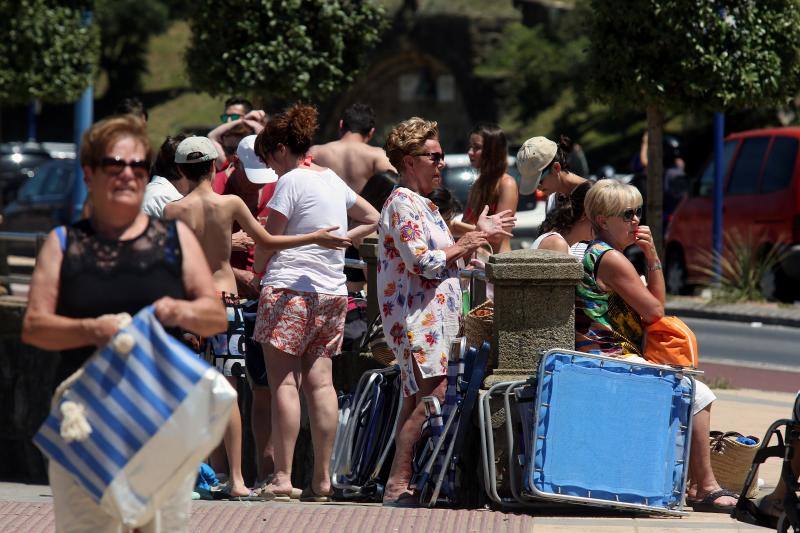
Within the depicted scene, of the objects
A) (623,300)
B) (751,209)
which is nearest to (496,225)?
(623,300)

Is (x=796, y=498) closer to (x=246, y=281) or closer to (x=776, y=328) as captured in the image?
(x=246, y=281)

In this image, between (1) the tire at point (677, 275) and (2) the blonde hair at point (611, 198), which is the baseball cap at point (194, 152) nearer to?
(2) the blonde hair at point (611, 198)

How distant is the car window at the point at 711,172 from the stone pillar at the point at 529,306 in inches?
407

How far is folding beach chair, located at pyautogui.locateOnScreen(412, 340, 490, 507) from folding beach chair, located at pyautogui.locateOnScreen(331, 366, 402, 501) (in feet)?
1.60

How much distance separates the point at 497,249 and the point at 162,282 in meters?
4.39

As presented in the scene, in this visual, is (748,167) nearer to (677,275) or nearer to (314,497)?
(677,275)

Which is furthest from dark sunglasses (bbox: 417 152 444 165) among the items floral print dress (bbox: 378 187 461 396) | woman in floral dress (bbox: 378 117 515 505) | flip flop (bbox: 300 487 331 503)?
flip flop (bbox: 300 487 331 503)

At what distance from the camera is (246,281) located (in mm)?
7848

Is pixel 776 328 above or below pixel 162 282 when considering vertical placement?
below

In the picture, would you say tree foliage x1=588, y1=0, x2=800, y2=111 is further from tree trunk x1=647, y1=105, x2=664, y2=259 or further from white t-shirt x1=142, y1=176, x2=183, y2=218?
white t-shirt x1=142, y1=176, x2=183, y2=218

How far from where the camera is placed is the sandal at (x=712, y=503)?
6.71 metres

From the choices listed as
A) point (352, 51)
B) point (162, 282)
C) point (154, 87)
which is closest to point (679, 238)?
point (352, 51)

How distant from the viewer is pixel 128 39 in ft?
168

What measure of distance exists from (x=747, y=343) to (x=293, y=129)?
820 centimetres
